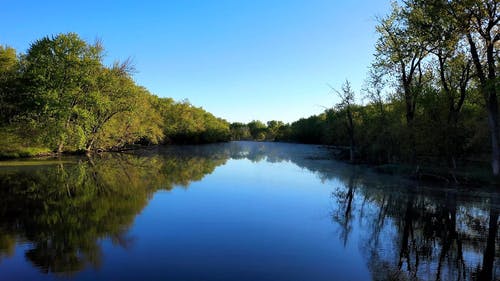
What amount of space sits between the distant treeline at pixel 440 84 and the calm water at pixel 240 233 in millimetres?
7314

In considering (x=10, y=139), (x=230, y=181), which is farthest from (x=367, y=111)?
(x=10, y=139)

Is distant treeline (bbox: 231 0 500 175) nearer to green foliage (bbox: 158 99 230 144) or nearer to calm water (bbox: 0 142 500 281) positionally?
calm water (bbox: 0 142 500 281)

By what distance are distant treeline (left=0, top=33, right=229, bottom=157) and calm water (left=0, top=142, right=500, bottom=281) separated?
1853 centimetres

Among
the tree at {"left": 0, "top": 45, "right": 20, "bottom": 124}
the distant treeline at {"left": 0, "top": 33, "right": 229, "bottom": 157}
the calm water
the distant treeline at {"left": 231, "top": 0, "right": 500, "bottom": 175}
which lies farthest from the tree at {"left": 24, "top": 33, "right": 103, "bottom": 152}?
the distant treeline at {"left": 231, "top": 0, "right": 500, "bottom": 175}

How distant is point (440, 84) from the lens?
98.2ft

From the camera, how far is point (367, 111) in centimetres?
4694

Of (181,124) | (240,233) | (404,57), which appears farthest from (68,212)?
(181,124)

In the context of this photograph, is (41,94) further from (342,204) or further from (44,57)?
(342,204)

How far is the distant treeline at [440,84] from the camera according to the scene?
21.1m

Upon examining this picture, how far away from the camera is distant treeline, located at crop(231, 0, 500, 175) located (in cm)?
2108

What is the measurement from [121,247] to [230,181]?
14167 millimetres

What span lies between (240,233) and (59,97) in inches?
1362

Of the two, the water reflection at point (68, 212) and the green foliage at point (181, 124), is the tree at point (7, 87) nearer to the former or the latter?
A: the water reflection at point (68, 212)

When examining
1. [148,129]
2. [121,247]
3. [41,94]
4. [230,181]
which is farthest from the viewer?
[148,129]
